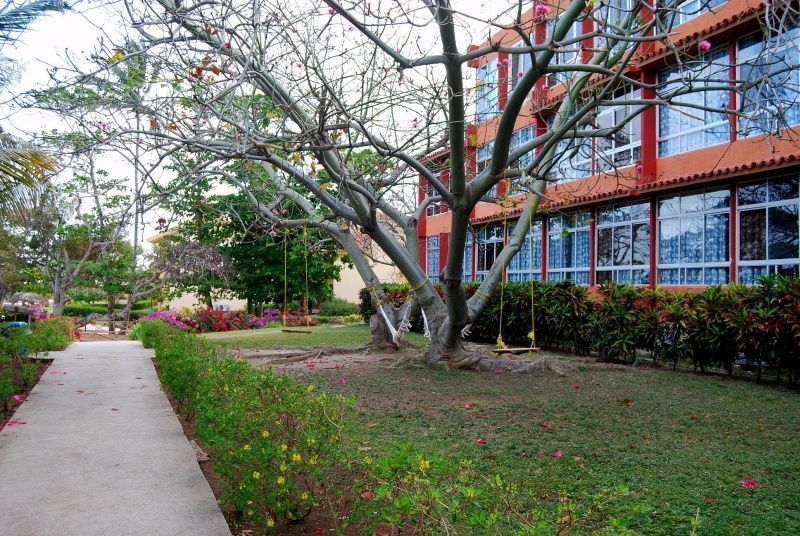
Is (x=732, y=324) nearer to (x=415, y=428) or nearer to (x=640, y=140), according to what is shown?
(x=415, y=428)

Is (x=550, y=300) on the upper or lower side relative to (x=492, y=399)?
upper

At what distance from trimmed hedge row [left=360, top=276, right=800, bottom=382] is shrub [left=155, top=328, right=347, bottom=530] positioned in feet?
24.5

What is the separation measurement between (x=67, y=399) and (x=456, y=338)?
5704 millimetres

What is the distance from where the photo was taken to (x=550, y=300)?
13.9m

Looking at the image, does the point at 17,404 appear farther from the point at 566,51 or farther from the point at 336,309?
the point at 336,309

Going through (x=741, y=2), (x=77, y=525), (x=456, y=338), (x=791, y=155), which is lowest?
(x=77, y=525)

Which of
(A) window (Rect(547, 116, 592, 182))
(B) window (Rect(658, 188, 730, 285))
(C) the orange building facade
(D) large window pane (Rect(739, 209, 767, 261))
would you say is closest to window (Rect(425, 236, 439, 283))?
(C) the orange building facade

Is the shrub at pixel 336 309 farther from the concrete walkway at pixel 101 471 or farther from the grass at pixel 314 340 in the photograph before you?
the concrete walkway at pixel 101 471

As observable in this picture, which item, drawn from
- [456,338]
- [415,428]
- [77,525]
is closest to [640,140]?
[456,338]

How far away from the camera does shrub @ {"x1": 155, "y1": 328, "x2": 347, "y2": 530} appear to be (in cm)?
344

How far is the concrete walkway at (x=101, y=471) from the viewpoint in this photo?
385cm

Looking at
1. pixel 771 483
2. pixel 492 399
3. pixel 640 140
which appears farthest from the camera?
pixel 640 140

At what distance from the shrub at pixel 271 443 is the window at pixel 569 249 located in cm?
1341

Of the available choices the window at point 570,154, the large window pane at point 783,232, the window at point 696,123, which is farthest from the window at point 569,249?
the large window pane at point 783,232
